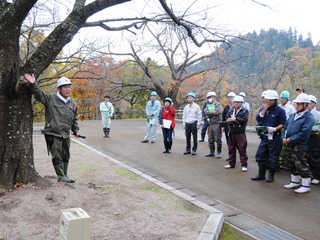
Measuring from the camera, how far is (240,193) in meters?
5.37

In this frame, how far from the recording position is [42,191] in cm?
434

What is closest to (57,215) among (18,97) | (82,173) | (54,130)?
(54,130)

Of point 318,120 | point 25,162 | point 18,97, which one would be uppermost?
point 18,97

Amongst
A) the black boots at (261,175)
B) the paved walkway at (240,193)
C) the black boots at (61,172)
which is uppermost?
the black boots at (61,172)

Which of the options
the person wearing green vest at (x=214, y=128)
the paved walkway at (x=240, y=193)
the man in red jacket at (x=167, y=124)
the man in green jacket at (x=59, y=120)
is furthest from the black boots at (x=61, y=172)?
the person wearing green vest at (x=214, y=128)

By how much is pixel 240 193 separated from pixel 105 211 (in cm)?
260

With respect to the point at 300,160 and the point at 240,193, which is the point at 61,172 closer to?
the point at 240,193

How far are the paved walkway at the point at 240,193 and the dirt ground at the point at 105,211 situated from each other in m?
0.71

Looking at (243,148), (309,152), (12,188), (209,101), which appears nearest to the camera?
(12,188)

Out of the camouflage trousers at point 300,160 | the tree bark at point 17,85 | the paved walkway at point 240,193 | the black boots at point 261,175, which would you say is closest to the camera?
the paved walkway at point 240,193

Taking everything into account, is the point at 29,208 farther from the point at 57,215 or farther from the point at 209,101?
the point at 209,101

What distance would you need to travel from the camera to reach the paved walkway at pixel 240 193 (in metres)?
4.00

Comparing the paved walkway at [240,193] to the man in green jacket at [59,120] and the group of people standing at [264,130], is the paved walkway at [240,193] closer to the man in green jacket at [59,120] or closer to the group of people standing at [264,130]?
the group of people standing at [264,130]

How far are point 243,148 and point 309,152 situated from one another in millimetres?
1412
